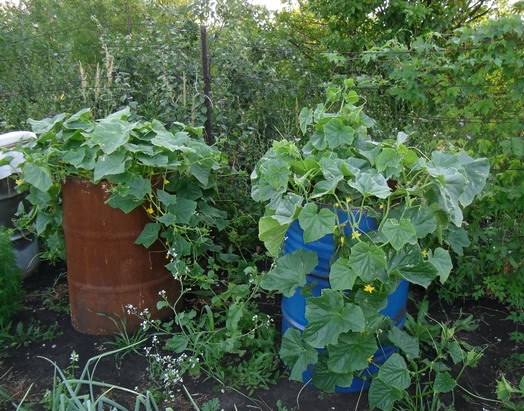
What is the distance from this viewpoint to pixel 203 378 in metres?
2.64

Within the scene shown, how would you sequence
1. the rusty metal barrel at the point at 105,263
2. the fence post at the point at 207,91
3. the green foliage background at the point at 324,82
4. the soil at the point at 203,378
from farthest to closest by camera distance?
the fence post at the point at 207,91 < the green foliage background at the point at 324,82 < the rusty metal barrel at the point at 105,263 < the soil at the point at 203,378

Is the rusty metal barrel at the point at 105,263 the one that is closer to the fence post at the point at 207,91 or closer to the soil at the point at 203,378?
the soil at the point at 203,378

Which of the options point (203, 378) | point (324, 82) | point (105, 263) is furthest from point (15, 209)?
point (324, 82)

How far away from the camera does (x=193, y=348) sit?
9.14 ft

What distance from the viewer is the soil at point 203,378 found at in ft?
8.11

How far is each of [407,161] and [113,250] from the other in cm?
153

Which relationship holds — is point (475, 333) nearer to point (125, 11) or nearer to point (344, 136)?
point (344, 136)

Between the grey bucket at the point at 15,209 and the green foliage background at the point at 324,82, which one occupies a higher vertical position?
the green foliage background at the point at 324,82

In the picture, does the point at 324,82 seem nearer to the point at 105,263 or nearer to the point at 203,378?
the point at 105,263

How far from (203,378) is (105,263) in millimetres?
779

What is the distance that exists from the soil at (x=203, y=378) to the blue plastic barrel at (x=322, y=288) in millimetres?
124

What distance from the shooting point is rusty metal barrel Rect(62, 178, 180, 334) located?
2770 millimetres

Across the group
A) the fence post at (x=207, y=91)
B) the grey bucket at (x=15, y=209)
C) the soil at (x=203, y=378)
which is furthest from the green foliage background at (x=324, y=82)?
the grey bucket at (x=15, y=209)

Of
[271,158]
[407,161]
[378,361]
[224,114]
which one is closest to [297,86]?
[224,114]
